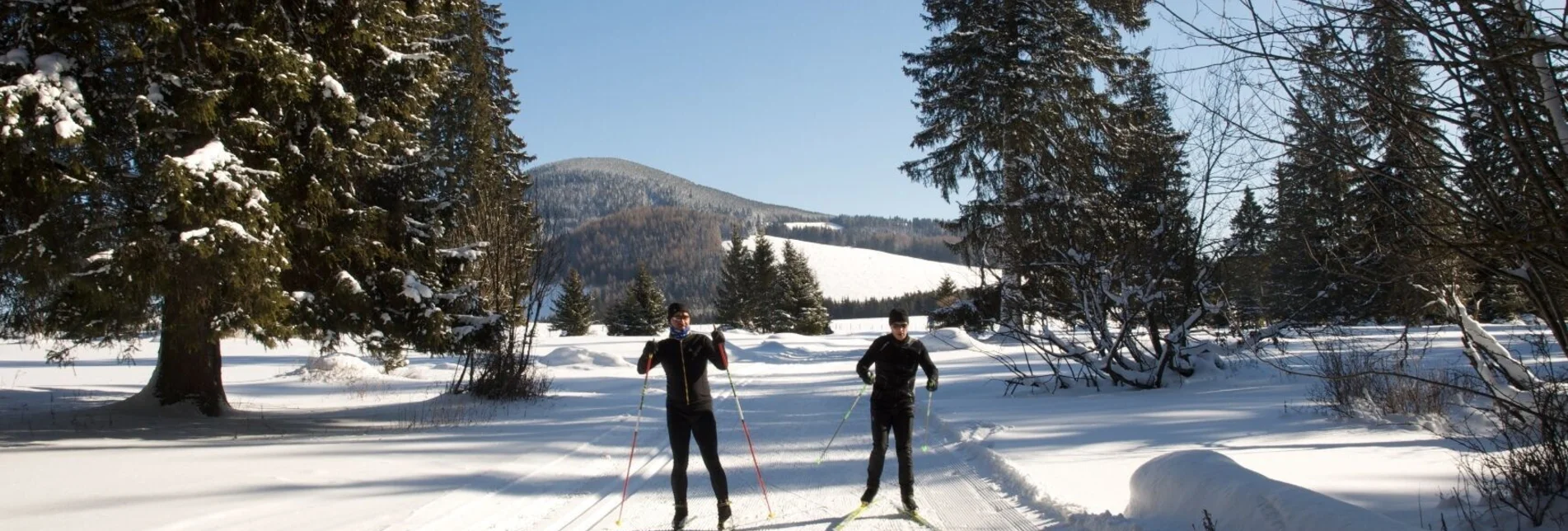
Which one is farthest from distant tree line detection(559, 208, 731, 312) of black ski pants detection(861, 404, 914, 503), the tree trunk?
black ski pants detection(861, 404, 914, 503)

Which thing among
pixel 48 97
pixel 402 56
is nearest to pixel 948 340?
pixel 402 56

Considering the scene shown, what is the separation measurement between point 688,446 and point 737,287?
5448cm

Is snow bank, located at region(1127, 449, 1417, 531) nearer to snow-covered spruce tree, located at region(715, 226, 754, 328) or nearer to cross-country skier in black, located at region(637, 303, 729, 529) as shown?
cross-country skier in black, located at region(637, 303, 729, 529)

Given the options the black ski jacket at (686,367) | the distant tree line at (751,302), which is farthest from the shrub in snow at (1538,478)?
the distant tree line at (751,302)

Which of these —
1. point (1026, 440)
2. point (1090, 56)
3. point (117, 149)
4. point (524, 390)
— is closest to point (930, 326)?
point (1090, 56)

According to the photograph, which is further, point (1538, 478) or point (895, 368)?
point (895, 368)

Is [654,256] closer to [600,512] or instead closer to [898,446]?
[600,512]

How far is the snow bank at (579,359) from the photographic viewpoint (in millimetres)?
25969

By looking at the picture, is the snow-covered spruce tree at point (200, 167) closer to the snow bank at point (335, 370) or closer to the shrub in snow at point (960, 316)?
the snow bank at point (335, 370)

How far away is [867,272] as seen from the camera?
16438cm

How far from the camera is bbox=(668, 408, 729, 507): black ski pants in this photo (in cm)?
617

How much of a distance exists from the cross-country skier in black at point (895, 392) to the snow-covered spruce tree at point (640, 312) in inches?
1937

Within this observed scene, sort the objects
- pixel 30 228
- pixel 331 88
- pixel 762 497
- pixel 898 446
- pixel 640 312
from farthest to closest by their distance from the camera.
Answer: pixel 640 312
pixel 331 88
pixel 30 228
pixel 762 497
pixel 898 446

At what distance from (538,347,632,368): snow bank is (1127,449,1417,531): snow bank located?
21.7 metres
